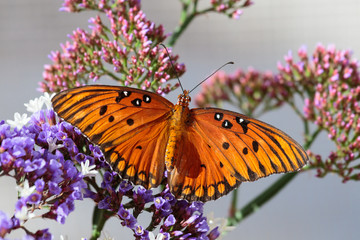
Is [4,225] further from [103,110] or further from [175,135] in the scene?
[175,135]

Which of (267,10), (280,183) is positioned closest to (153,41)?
(280,183)

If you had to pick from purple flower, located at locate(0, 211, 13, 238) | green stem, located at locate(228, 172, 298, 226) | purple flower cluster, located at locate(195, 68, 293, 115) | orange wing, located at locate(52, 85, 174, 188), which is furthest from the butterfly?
purple flower cluster, located at locate(195, 68, 293, 115)

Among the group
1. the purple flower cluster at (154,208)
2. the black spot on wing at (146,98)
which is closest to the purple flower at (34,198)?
the purple flower cluster at (154,208)

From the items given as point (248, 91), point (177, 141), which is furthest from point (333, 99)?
point (177, 141)

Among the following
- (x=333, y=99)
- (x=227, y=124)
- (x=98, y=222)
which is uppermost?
(x=333, y=99)

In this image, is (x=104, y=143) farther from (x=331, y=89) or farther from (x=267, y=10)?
(x=267, y=10)

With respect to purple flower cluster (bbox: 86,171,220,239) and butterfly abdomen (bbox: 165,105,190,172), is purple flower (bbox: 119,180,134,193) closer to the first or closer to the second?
purple flower cluster (bbox: 86,171,220,239)
